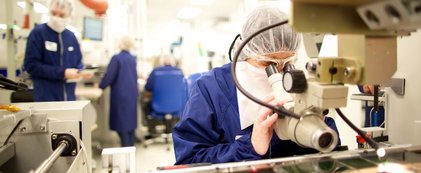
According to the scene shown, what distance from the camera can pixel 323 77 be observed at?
652 mm

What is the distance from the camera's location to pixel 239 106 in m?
1.05

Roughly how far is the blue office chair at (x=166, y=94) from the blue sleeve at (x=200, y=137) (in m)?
2.55

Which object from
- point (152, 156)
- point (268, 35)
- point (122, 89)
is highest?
point (268, 35)

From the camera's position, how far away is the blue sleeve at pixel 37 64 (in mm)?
2137

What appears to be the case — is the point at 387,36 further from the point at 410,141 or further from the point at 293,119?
the point at 410,141

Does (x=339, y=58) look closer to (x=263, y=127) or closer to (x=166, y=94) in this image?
(x=263, y=127)

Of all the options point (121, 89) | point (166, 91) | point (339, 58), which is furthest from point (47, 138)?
point (166, 91)

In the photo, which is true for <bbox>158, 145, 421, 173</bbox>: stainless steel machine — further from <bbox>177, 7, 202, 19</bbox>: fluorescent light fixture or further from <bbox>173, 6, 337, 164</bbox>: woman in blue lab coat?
<bbox>177, 7, 202, 19</bbox>: fluorescent light fixture

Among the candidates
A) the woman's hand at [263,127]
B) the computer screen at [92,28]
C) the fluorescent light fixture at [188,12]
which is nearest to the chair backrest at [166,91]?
the computer screen at [92,28]

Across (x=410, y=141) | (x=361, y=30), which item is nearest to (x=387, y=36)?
(x=361, y=30)

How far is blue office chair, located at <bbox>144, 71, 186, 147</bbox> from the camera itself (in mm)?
3664

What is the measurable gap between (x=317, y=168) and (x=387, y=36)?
0.36 metres

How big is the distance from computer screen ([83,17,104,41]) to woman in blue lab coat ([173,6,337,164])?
3.26m

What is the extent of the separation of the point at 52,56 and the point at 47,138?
134 cm
